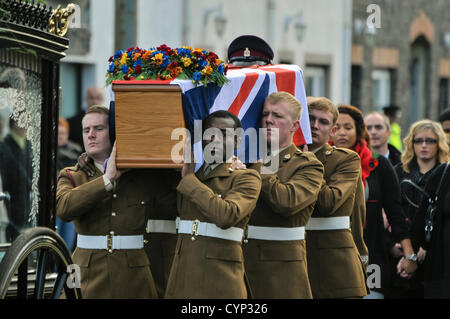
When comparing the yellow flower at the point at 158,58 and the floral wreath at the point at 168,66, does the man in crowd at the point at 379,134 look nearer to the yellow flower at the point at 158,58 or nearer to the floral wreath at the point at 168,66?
the floral wreath at the point at 168,66

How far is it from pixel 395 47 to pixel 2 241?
19149 mm

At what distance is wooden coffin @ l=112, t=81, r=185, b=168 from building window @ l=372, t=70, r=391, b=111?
18.4 m

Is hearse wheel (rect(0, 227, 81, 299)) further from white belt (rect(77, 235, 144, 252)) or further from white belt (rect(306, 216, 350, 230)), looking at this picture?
white belt (rect(306, 216, 350, 230))

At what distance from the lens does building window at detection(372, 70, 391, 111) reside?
79.4ft

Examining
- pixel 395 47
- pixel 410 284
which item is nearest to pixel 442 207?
pixel 410 284

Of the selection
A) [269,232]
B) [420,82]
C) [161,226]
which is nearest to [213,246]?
[269,232]

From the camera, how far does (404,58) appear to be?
24.9 m

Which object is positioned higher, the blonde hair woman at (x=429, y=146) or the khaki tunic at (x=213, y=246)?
the blonde hair woman at (x=429, y=146)

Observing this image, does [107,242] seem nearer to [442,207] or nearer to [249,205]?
[249,205]

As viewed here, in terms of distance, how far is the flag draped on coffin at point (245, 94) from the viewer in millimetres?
5945

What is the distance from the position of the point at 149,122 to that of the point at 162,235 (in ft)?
2.53

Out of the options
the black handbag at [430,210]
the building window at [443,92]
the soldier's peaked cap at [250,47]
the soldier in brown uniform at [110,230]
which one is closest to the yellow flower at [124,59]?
the soldier in brown uniform at [110,230]

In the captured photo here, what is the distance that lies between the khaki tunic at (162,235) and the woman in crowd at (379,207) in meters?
2.18
